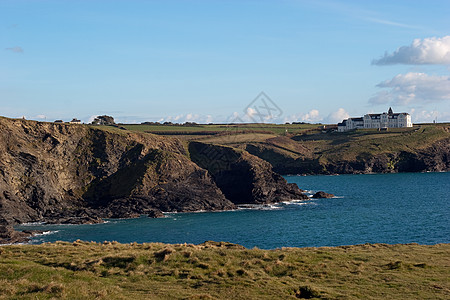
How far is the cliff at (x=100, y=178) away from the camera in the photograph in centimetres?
10744

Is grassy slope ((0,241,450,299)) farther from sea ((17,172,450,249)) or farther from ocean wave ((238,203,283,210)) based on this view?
ocean wave ((238,203,283,210))

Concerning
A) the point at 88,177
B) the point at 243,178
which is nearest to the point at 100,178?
the point at 88,177

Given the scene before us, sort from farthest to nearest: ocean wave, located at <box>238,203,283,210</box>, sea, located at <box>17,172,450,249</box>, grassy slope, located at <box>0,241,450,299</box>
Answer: ocean wave, located at <box>238,203,283,210</box> < sea, located at <box>17,172,450,249</box> < grassy slope, located at <box>0,241,450,299</box>

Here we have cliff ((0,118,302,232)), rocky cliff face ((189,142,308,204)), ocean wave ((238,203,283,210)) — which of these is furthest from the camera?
rocky cliff face ((189,142,308,204))

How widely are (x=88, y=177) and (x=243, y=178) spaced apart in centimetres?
4443

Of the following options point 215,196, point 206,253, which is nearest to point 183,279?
point 206,253

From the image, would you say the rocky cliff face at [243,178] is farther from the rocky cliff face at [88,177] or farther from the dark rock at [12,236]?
the dark rock at [12,236]

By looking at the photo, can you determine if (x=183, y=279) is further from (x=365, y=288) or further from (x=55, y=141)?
(x=55, y=141)

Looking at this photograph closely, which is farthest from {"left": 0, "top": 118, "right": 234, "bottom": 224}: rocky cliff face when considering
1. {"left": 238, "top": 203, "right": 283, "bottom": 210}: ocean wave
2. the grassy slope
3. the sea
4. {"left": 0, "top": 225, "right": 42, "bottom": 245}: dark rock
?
the grassy slope

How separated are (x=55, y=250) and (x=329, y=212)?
79.6 metres

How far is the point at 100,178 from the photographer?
122 meters

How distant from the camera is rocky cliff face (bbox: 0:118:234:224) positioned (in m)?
107

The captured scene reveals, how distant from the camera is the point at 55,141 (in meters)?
120

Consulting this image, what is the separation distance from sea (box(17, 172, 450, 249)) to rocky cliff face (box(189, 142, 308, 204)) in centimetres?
740
